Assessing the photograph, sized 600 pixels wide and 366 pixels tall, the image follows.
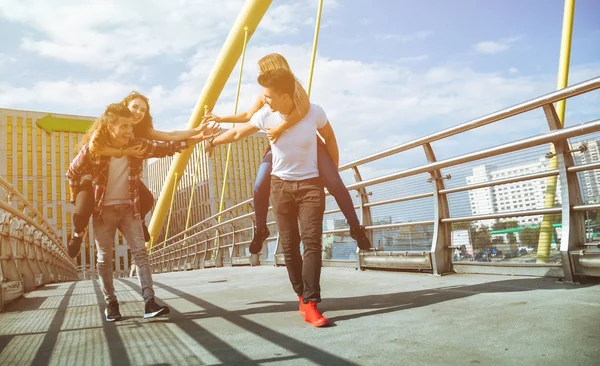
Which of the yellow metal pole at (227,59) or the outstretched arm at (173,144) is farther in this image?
the yellow metal pole at (227,59)

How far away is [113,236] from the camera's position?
111 inches

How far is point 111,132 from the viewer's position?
270 cm

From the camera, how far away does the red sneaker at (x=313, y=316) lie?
2.01 meters

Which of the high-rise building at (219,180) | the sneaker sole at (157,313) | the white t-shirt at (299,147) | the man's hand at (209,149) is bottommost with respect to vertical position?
the sneaker sole at (157,313)

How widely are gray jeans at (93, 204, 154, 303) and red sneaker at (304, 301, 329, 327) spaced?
1143mm

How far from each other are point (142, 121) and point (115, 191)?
21.4 inches

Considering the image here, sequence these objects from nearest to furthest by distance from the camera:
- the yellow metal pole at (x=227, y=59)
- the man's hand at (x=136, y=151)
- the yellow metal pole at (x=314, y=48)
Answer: the man's hand at (x=136, y=151), the yellow metal pole at (x=314, y=48), the yellow metal pole at (x=227, y=59)

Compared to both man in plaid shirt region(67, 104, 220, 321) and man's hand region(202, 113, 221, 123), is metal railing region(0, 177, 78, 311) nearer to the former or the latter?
man in plaid shirt region(67, 104, 220, 321)

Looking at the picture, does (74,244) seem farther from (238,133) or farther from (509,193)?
(509,193)

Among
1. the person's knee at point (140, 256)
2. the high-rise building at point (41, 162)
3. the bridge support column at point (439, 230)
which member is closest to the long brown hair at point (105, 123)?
the person's knee at point (140, 256)

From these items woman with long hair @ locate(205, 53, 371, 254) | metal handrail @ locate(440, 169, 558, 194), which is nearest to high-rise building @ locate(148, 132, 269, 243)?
metal handrail @ locate(440, 169, 558, 194)

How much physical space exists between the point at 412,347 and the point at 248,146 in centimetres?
6872

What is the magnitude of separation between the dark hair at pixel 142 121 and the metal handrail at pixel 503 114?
88.9 inches

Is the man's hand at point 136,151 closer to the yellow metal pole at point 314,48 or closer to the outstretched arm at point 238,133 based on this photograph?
the outstretched arm at point 238,133
